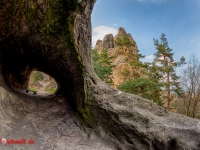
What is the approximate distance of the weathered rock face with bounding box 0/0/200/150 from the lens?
3.49 m

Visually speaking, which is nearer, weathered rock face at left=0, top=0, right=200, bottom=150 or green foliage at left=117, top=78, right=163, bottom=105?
weathered rock face at left=0, top=0, right=200, bottom=150

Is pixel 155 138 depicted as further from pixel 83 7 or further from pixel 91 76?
pixel 83 7

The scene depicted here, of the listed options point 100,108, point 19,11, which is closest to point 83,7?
point 19,11

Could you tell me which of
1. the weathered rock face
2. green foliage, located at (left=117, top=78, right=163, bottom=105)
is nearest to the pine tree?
green foliage, located at (left=117, top=78, right=163, bottom=105)

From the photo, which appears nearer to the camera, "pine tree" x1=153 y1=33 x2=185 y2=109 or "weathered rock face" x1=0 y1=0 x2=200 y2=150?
"weathered rock face" x1=0 y1=0 x2=200 y2=150

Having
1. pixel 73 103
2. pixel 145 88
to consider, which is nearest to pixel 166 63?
pixel 145 88

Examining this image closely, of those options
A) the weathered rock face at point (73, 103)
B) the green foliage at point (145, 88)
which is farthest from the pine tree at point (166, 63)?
the weathered rock face at point (73, 103)

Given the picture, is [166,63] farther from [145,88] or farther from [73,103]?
[73,103]

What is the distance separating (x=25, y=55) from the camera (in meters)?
5.91

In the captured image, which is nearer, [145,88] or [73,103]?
[73,103]

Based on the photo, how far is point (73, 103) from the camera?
5.46m

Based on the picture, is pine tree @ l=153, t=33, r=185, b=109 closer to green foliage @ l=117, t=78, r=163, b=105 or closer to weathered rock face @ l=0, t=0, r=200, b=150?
green foliage @ l=117, t=78, r=163, b=105

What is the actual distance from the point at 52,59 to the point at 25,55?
4.56ft

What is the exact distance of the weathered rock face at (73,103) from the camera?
3.49m
